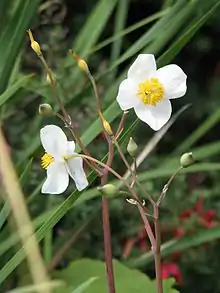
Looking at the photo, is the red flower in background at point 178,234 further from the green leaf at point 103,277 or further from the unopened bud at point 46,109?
the unopened bud at point 46,109

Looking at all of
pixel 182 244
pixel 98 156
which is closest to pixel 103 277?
pixel 182 244

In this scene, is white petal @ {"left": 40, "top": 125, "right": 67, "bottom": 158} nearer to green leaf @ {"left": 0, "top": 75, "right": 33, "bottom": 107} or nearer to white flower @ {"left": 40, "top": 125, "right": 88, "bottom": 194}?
white flower @ {"left": 40, "top": 125, "right": 88, "bottom": 194}

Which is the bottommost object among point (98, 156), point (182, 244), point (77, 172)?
point (182, 244)

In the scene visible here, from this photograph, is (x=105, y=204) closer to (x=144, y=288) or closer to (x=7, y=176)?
(x=7, y=176)

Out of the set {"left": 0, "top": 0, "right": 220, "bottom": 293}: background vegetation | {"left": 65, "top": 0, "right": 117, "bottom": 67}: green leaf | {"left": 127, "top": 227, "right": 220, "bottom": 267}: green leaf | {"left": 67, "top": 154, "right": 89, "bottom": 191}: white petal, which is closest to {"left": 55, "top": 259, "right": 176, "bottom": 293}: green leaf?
{"left": 0, "top": 0, "right": 220, "bottom": 293}: background vegetation

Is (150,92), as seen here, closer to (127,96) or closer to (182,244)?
(127,96)

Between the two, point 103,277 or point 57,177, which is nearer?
point 57,177

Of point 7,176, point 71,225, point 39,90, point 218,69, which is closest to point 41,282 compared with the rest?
point 7,176
